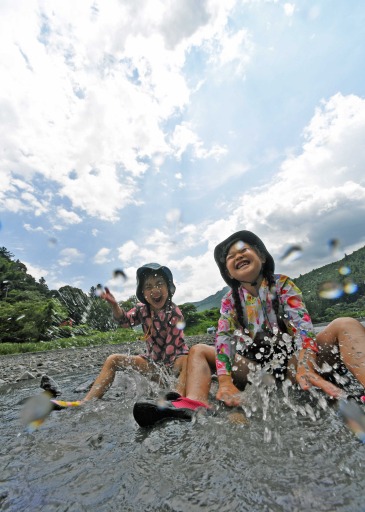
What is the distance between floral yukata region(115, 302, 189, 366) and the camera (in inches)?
161

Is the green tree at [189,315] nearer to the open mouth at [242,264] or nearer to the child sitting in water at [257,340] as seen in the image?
the child sitting in water at [257,340]

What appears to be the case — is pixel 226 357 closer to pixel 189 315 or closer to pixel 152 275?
pixel 152 275

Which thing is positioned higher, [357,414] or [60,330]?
[60,330]

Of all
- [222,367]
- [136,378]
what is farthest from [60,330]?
[222,367]

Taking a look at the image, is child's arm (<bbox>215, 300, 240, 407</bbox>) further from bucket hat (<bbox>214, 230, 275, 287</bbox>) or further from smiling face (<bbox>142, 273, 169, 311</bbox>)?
smiling face (<bbox>142, 273, 169, 311</bbox>)

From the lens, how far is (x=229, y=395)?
2449mm

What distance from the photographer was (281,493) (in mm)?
1051

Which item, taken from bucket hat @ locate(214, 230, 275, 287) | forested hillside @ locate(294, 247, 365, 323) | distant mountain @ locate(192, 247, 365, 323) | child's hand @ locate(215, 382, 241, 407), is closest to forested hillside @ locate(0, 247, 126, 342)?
bucket hat @ locate(214, 230, 275, 287)

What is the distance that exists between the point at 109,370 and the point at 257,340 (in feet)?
5.68

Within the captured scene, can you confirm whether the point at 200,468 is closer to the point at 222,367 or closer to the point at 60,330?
the point at 222,367

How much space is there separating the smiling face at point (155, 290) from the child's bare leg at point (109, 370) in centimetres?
80

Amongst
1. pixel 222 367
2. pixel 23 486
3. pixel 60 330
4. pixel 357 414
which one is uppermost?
pixel 60 330

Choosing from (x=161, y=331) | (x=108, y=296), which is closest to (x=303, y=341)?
(x=161, y=331)

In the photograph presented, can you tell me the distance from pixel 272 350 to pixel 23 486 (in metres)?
2.15
